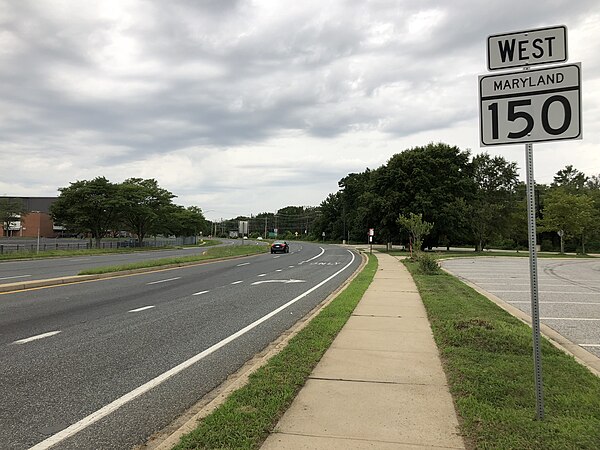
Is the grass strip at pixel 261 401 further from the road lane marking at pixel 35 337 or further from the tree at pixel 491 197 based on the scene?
the tree at pixel 491 197

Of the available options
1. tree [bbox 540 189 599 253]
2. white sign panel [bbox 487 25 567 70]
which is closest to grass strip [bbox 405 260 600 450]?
white sign panel [bbox 487 25 567 70]

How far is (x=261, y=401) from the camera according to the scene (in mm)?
4473

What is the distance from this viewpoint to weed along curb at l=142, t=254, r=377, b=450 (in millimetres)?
3732

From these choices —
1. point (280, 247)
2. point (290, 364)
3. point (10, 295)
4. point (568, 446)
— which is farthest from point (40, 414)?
point (280, 247)

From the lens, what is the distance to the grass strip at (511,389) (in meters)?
3.63

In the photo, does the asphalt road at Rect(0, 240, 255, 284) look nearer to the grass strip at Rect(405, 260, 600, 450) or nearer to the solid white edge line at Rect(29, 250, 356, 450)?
the solid white edge line at Rect(29, 250, 356, 450)

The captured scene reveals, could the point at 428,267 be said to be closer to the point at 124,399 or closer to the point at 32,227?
the point at 124,399

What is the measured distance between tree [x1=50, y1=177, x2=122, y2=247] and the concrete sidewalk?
48.3 metres

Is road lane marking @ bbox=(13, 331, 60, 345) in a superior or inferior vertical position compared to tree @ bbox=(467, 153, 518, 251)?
inferior

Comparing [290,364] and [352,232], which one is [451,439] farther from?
[352,232]

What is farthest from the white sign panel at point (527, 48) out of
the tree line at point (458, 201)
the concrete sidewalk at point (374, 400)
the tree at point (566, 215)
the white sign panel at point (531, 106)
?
the tree at point (566, 215)

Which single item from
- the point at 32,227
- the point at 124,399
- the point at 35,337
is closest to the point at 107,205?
the point at 35,337

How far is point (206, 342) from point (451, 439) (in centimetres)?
468

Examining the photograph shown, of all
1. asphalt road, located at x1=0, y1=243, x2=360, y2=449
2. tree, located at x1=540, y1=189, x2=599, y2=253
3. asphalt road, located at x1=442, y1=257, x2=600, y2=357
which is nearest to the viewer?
asphalt road, located at x1=0, y1=243, x2=360, y2=449
